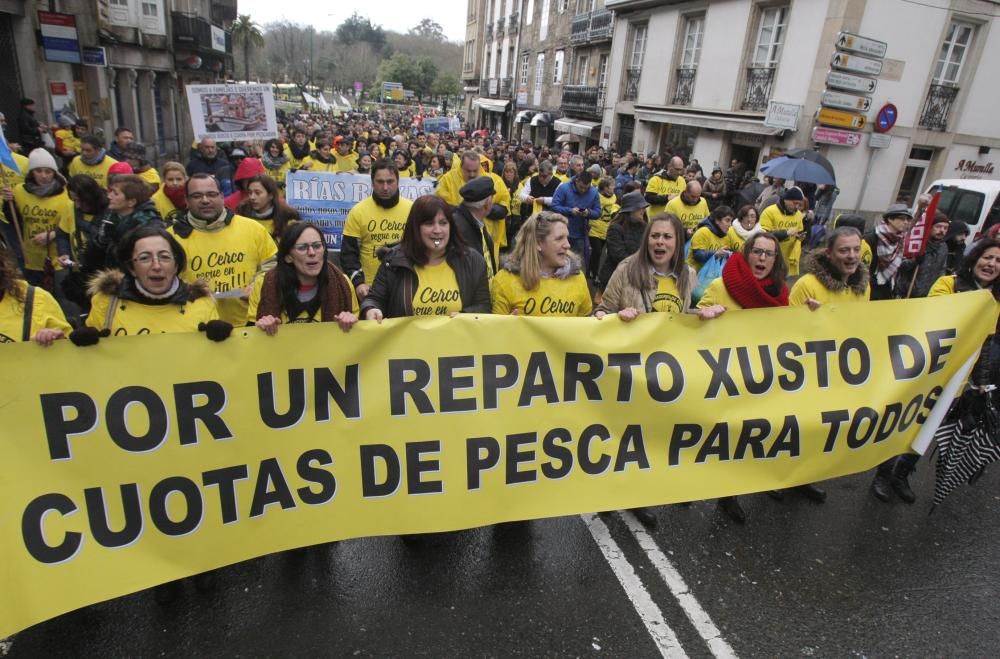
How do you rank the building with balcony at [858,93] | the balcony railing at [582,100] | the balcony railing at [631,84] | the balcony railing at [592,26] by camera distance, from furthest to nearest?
the balcony railing at [582,100] < the balcony railing at [592,26] < the balcony railing at [631,84] < the building with balcony at [858,93]

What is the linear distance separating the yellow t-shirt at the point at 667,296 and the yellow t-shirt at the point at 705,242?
289 cm

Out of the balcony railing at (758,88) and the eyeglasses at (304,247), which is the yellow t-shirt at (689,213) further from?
the balcony railing at (758,88)

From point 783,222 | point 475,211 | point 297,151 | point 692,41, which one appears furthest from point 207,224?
point 692,41

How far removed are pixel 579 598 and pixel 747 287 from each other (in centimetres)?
198

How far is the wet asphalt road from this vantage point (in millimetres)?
2873

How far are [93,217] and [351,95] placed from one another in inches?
3736

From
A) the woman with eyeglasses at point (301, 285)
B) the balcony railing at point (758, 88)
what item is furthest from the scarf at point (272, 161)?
the balcony railing at point (758, 88)

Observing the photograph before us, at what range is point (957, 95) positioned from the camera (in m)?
17.3

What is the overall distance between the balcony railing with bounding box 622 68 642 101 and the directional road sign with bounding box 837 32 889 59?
10.2m

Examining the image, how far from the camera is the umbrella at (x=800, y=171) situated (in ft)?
37.0

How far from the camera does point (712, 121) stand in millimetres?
19125

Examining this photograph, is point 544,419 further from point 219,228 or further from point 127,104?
point 127,104

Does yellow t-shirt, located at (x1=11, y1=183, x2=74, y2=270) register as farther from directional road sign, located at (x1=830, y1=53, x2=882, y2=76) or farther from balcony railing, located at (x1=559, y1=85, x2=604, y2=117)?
balcony railing, located at (x1=559, y1=85, x2=604, y2=117)

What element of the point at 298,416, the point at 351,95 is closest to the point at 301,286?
the point at 298,416
